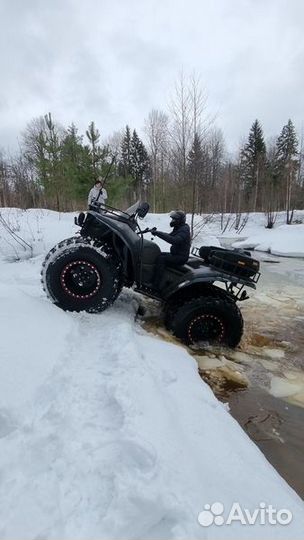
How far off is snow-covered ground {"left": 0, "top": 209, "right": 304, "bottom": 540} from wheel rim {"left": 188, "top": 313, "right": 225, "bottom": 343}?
41.5 inches

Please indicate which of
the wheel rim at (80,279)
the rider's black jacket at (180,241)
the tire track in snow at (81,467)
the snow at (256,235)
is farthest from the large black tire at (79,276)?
the snow at (256,235)

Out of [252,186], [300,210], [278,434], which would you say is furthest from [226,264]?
[252,186]

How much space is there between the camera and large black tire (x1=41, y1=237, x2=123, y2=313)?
4.35 metres

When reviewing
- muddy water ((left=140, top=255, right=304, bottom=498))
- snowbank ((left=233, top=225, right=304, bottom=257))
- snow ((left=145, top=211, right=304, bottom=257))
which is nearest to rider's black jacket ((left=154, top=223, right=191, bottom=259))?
muddy water ((left=140, top=255, right=304, bottom=498))

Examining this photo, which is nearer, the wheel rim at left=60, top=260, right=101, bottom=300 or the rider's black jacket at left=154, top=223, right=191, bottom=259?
the wheel rim at left=60, top=260, right=101, bottom=300

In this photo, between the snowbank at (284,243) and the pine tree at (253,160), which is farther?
the pine tree at (253,160)

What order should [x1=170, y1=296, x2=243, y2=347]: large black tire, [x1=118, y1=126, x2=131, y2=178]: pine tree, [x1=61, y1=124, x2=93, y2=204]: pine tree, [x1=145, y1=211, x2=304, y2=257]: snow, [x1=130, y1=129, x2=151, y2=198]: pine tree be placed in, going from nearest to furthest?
[x1=170, y1=296, x2=243, y2=347]: large black tire
[x1=145, y1=211, x2=304, y2=257]: snow
[x1=61, y1=124, x2=93, y2=204]: pine tree
[x1=118, y1=126, x2=131, y2=178]: pine tree
[x1=130, y1=129, x2=151, y2=198]: pine tree

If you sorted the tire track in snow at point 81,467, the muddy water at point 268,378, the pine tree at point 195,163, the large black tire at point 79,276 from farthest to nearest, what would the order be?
the pine tree at point 195,163
the large black tire at point 79,276
the muddy water at point 268,378
the tire track in snow at point 81,467

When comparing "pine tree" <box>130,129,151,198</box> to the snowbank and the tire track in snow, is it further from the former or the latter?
the tire track in snow

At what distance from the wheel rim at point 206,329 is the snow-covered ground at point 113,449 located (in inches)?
41.5

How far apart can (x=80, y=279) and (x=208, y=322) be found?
1769 mm

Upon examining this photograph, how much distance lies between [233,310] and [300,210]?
29721mm

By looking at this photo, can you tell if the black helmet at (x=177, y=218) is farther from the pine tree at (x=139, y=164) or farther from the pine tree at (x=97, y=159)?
the pine tree at (x=139, y=164)

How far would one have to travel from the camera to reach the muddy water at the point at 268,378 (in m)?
3.00
